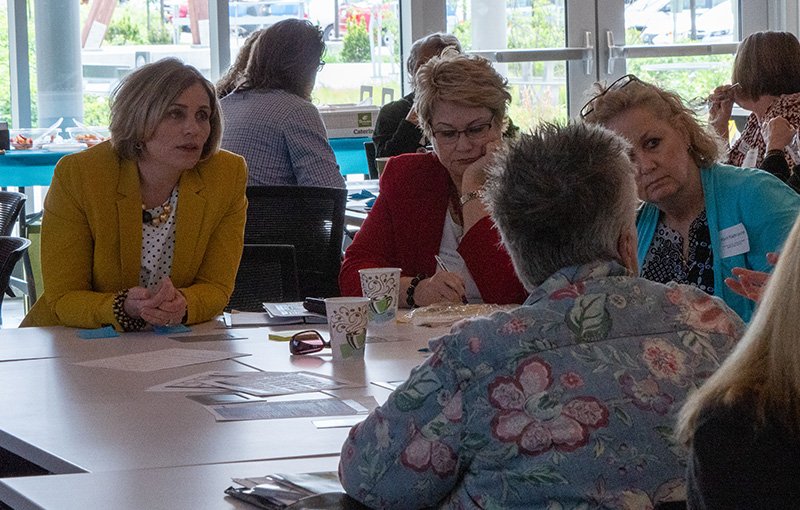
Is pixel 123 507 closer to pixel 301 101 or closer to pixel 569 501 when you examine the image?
pixel 569 501

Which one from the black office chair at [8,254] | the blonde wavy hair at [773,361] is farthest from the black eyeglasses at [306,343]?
the blonde wavy hair at [773,361]

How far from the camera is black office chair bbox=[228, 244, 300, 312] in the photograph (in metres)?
3.51

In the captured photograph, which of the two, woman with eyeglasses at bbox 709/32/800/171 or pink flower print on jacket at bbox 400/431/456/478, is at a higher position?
woman with eyeglasses at bbox 709/32/800/171

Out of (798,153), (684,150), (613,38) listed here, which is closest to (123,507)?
(684,150)

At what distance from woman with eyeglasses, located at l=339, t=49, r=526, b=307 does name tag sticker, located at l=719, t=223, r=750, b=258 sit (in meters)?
0.64

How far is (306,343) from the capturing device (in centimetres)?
257

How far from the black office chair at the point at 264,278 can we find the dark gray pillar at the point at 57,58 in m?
4.27

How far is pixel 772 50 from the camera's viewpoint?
208 inches

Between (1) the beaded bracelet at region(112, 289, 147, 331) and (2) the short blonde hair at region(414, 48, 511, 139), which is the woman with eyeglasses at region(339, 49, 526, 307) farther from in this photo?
(1) the beaded bracelet at region(112, 289, 147, 331)

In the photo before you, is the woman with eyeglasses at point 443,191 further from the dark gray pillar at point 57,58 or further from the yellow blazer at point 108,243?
the dark gray pillar at point 57,58

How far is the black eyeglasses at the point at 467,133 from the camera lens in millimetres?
3215

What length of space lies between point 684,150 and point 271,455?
4.63 feet

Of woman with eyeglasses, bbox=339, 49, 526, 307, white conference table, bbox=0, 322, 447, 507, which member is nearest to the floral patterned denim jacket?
white conference table, bbox=0, 322, 447, 507

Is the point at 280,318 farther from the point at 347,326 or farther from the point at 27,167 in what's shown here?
the point at 27,167
